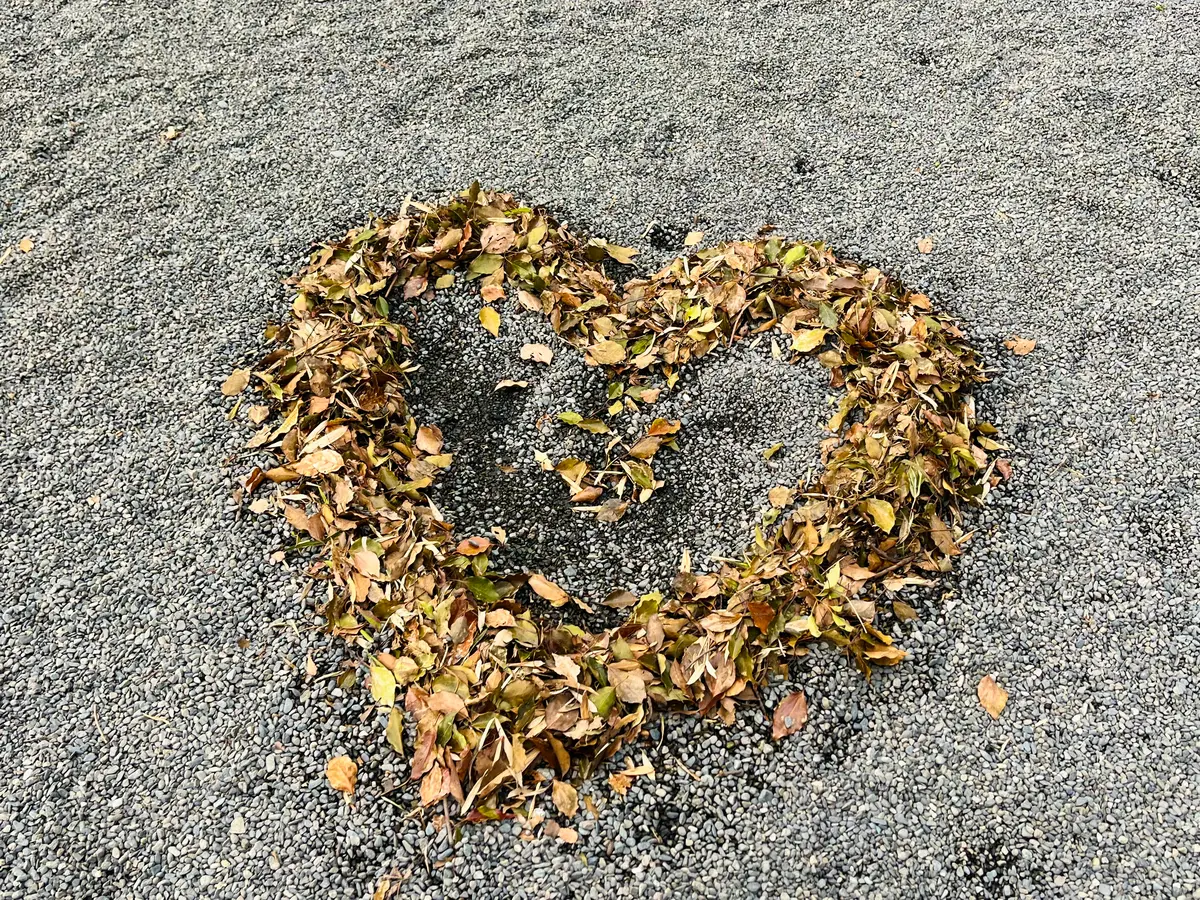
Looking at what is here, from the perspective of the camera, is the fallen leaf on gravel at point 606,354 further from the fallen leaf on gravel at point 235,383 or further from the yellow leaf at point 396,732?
the yellow leaf at point 396,732

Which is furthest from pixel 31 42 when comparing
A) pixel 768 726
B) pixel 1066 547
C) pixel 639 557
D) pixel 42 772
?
pixel 1066 547

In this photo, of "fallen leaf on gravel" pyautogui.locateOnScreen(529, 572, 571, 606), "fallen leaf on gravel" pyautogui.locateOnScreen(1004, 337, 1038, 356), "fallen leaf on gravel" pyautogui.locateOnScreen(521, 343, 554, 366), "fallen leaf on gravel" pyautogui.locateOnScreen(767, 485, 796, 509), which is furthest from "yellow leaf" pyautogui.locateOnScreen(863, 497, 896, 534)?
"fallen leaf on gravel" pyautogui.locateOnScreen(521, 343, 554, 366)

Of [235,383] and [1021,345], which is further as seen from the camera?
[1021,345]

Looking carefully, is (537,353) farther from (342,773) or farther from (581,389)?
(342,773)

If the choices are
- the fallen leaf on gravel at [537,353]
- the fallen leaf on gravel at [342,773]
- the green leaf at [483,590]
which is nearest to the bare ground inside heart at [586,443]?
the fallen leaf on gravel at [537,353]

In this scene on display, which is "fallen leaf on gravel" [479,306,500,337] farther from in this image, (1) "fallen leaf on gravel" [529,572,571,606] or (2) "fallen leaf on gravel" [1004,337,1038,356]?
(2) "fallen leaf on gravel" [1004,337,1038,356]

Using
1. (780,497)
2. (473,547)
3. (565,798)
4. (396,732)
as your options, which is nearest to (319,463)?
(473,547)
